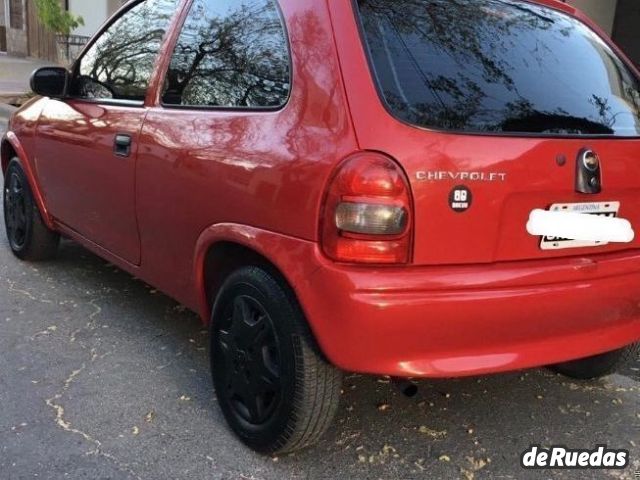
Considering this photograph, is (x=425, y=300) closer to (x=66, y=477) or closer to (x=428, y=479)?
(x=428, y=479)

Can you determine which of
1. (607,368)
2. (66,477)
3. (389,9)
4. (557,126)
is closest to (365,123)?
(389,9)

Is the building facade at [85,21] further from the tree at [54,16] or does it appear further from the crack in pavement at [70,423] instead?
Answer: the crack in pavement at [70,423]

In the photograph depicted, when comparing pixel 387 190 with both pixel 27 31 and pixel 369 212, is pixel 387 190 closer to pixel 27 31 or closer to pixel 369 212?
pixel 369 212

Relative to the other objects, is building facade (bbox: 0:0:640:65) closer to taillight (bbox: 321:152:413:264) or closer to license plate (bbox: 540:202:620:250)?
license plate (bbox: 540:202:620:250)

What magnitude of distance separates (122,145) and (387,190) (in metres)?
1.61

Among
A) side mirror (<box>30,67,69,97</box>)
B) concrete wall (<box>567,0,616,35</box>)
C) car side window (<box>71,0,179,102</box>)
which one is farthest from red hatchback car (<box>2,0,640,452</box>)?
concrete wall (<box>567,0,616,35</box>)

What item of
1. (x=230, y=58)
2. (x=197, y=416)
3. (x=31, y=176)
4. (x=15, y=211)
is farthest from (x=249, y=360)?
(x=15, y=211)

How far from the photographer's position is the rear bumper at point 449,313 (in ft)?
6.98

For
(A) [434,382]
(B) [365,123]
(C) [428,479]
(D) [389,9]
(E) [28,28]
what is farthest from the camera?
(E) [28,28]

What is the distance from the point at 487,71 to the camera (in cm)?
237

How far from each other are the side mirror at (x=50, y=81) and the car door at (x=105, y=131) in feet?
0.17

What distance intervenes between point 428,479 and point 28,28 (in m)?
24.7

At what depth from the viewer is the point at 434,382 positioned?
127 inches

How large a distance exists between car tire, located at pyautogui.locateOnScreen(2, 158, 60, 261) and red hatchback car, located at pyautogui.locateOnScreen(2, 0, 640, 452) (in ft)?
6.27
